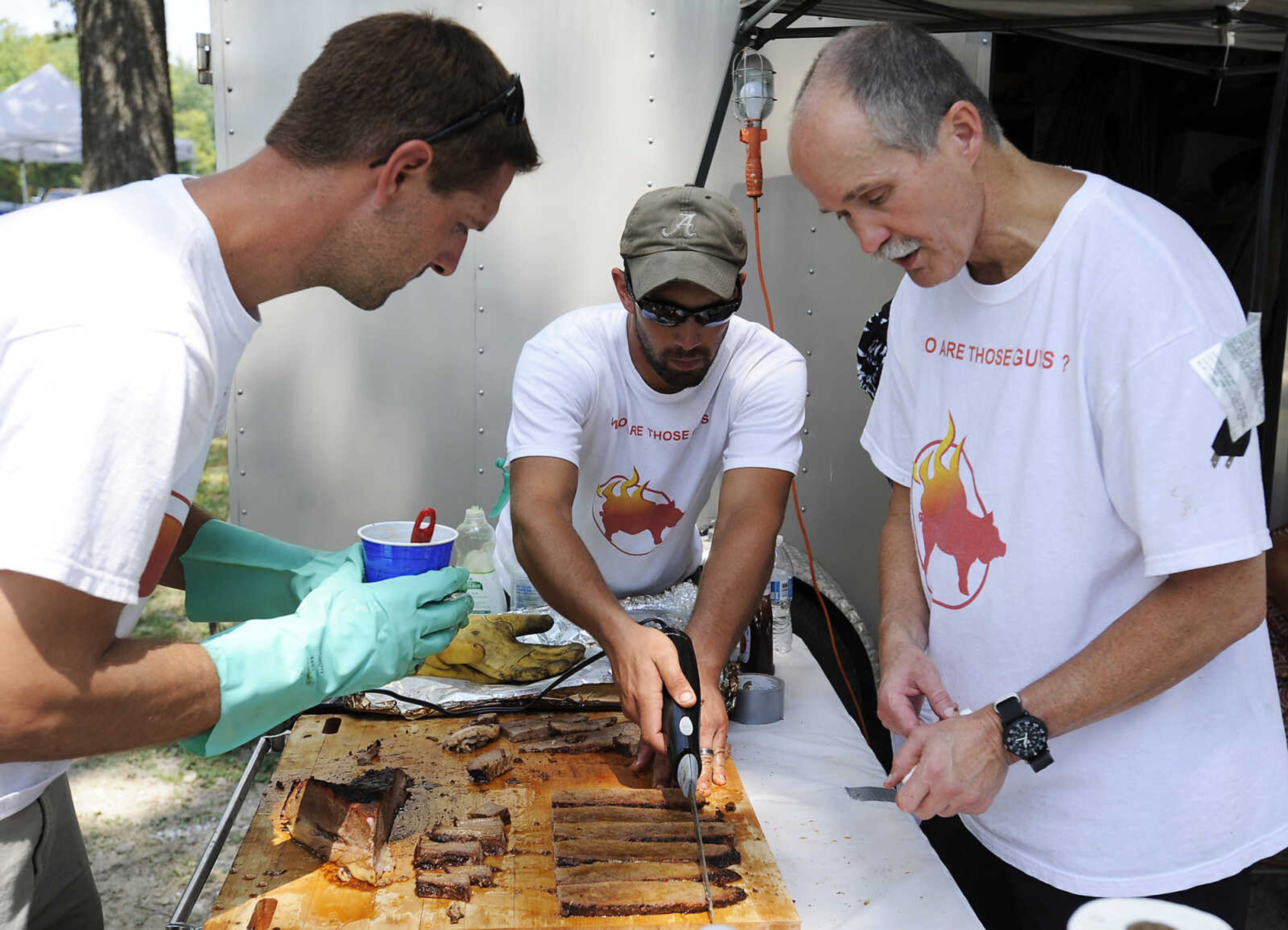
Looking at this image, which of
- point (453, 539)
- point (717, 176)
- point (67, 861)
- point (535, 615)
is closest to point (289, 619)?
point (453, 539)

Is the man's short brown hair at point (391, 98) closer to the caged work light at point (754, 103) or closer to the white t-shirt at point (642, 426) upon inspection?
the white t-shirt at point (642, 426)

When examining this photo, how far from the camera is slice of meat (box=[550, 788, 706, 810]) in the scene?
1926mm

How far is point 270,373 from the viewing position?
13.3ft

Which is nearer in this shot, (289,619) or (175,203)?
(175,203)

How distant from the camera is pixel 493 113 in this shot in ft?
5.34

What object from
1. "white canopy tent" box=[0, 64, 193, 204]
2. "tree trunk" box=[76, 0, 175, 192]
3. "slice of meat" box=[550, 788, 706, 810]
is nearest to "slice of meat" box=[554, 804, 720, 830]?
"slice of meat" box=[550, 788, 706, 810]

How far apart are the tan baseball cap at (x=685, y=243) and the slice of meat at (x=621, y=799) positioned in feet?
4.05

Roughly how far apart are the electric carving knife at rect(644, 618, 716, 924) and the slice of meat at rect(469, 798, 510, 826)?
328 millimetres

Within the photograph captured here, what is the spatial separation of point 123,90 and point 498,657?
19.0 ft

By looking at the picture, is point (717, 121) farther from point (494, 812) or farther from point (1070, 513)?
point (494, 812)

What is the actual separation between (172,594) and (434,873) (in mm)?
6653

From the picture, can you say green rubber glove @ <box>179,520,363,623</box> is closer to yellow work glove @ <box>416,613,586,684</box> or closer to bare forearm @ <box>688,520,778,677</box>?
yellow work glove @ <box>416,613,586,684</box>

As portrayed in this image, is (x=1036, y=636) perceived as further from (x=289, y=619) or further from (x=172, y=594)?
(x=172, y=594)

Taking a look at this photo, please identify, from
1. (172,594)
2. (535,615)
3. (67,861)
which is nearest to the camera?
(67,861)
